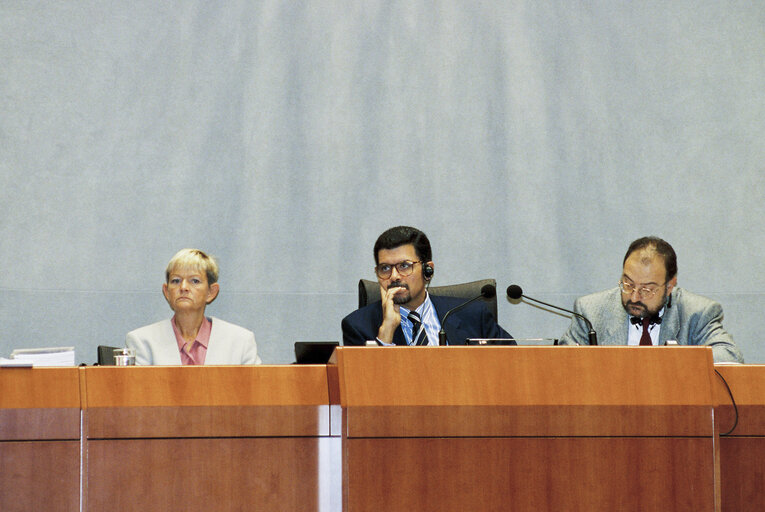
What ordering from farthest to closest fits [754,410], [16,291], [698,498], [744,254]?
[744,254]
[16,291]
[754,410]
[698,498]

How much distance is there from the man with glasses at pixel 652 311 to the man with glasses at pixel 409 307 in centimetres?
39

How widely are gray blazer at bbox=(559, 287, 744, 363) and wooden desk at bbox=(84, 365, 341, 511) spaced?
122 centimetres

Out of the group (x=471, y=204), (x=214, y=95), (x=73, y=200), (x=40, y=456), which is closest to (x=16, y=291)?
(x=73, y=200)

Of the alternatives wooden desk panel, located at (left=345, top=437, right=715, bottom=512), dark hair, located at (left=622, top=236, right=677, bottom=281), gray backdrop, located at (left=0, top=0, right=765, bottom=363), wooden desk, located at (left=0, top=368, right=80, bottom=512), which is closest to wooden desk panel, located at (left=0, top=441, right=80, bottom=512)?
wooden desk, located at (left=0, top=368, right=80, bottom=512)

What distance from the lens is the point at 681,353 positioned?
1.78 metres

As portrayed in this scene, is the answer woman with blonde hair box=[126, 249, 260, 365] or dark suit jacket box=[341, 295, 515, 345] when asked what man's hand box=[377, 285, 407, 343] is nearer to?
dark suit jacket box=[341, 295, 515, 345]

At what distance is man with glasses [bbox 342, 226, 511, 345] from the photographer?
2975mm

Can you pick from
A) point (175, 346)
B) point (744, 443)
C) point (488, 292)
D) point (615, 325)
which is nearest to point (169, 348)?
point (175, 346)

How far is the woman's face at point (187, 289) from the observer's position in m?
3.11

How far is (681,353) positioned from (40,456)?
167 centimetres

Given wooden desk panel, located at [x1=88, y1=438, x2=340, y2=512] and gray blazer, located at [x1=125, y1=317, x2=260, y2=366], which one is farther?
gray blazer, located at [x1=125, y1=317, x2=260, y2=366]

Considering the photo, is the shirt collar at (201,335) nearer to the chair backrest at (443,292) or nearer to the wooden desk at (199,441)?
the chair backrest at (443,292)

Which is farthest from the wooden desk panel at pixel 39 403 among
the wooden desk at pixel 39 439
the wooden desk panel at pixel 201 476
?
the wooden desk panel at pixel 201 476

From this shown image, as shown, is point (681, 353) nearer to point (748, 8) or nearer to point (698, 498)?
point (698, 498)
